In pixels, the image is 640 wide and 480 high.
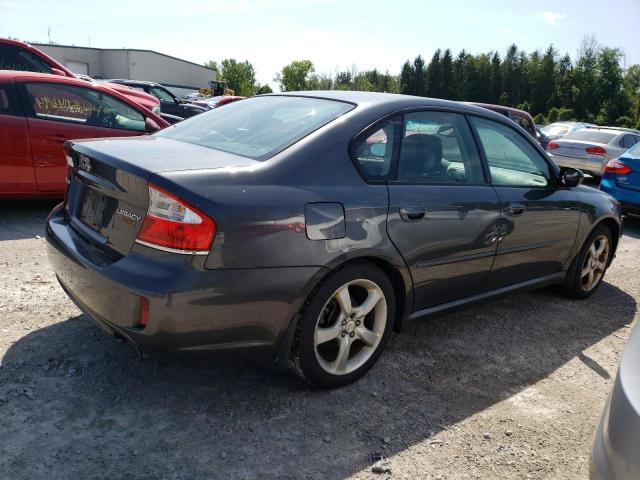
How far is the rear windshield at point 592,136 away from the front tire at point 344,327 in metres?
12.0

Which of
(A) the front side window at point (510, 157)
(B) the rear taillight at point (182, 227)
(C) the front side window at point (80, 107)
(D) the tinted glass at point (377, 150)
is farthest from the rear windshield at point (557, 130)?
(B) the rear taillight at point (182, 227)

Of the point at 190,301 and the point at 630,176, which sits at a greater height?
the point at 630,176

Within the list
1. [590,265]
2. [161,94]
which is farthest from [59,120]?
[161,94]

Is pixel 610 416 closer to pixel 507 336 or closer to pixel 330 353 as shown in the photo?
pixel 330 353

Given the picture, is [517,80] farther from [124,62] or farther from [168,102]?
[168,102]

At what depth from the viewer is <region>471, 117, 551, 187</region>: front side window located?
12.0 feet

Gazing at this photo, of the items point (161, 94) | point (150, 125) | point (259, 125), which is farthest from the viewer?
point (161, 94)

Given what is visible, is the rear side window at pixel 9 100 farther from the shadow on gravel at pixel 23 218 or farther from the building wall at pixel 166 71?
the building wall at pixel 166 71

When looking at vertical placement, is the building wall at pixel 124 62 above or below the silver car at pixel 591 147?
above

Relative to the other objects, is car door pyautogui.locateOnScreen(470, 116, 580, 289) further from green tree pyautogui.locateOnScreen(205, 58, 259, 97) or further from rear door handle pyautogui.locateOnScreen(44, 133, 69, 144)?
green tree pyautogui.locateOnScreen(205, 58, 259, 97)

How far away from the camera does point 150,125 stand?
618 cm

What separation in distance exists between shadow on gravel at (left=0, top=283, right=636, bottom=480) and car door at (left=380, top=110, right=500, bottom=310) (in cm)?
48

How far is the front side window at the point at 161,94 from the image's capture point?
1786 cm

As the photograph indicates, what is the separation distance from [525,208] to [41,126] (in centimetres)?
466
